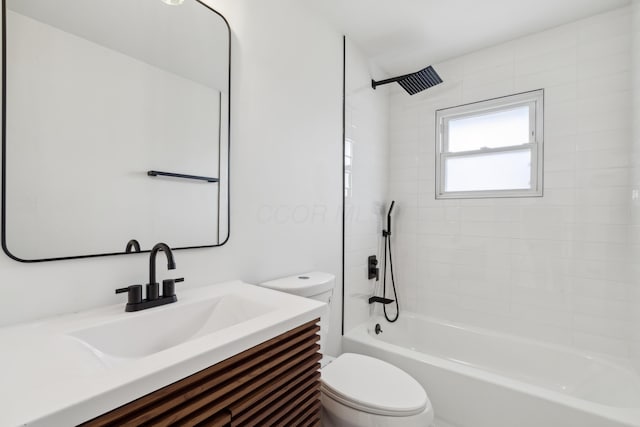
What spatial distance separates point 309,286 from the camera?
1.51 m

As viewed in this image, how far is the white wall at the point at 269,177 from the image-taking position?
969mm

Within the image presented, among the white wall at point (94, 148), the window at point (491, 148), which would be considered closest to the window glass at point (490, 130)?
the window at point (491, 148)

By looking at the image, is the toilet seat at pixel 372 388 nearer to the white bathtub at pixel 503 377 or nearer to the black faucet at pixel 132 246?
the white bathtub at pixel 503 377

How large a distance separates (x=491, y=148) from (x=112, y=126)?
8.29 feet

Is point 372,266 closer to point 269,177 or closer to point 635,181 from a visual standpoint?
point 269,177

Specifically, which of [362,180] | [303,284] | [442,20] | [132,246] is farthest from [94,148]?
[442,20]

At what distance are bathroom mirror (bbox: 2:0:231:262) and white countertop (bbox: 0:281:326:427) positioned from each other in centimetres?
24

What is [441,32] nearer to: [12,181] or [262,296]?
[262,296]

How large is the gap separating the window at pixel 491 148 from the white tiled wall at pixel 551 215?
0.22 feet

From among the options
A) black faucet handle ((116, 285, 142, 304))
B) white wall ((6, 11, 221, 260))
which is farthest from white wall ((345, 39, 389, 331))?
black faucet handle ((116, 285, 142, 304))

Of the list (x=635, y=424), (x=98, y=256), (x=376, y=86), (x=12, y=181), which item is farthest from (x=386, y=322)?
(x=12, y=181)

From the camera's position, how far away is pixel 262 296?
117cm

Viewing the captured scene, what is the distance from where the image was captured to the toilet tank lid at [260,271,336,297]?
4.80 ft

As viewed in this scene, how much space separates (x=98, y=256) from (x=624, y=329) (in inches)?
114
